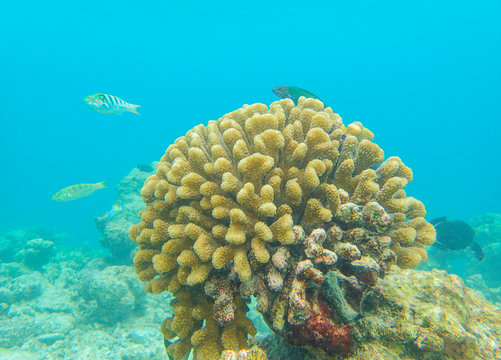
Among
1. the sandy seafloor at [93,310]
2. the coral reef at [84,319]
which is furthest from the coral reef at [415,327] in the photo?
the sandy seafloor at [93,310]

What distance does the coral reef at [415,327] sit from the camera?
1.89 m

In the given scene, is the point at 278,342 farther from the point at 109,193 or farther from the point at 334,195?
the point at 109,193

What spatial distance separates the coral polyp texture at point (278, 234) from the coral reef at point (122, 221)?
25.1 feet

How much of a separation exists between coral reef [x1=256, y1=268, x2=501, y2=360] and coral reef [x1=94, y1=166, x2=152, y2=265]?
888cm

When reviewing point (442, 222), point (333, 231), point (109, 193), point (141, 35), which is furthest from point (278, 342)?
point (141, 35)

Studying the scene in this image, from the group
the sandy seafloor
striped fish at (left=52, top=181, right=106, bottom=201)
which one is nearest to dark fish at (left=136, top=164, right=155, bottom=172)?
the sandy seafloor

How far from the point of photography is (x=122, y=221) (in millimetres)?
10594

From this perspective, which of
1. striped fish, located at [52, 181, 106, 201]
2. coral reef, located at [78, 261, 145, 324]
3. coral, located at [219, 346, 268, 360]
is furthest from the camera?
striped fish, located at [52, 181, 106, 201]

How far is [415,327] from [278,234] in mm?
A: 1237

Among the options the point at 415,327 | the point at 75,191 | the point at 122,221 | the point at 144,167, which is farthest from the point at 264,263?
the point at 144,167

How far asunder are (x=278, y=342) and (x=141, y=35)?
150798 mm

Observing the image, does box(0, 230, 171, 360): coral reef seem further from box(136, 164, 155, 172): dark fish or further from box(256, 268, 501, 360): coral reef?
box(256, 268, 501, 360): coral reef

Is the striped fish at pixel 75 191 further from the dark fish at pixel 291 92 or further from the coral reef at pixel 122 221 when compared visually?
the dark fish at pixel 291 92

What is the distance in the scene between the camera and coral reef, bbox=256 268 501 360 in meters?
1.89
